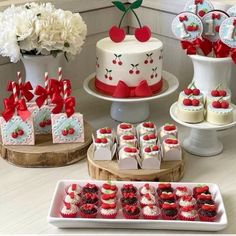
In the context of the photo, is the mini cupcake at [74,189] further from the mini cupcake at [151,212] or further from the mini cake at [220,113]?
the mini cake at [220,113]

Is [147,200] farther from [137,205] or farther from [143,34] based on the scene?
[143,34]

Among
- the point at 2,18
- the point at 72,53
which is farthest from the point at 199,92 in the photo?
the point at 2,18

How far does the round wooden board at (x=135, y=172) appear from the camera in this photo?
1074 millimetres

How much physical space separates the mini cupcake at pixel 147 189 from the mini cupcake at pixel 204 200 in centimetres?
9

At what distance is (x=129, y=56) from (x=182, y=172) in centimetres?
33

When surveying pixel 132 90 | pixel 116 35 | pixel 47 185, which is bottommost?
pixel 47 185

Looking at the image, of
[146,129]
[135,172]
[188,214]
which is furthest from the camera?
[146,129]

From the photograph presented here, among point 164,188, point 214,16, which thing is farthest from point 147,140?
point 214,16

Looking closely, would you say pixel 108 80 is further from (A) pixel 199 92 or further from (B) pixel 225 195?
(B) pixel 225 195

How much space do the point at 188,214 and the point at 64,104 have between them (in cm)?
41

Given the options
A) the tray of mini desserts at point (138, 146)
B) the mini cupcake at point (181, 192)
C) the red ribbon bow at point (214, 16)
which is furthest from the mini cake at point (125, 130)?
the red ribbon bow at point (214, 16)

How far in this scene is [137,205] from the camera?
1000 mm

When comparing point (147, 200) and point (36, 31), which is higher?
point (36, 31)

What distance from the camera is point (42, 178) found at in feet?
3.73
